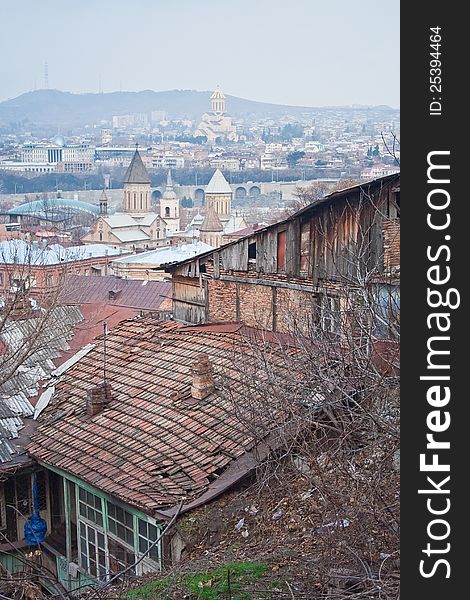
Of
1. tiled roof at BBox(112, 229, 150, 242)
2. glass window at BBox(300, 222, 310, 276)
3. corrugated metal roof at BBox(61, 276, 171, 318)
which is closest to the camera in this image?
glass window at BBox(300, 222, 310, 276)

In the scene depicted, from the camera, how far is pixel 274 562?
7629 millimetres

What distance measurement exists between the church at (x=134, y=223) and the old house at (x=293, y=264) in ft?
219

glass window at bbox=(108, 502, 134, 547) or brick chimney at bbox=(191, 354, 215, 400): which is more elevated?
brick chimney at bbox=(191, 354, 215, 400)

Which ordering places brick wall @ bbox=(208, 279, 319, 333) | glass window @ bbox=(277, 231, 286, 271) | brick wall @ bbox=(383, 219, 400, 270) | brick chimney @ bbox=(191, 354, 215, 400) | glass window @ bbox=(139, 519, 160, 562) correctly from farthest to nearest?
glass window @ bbox=(277, 231, 286, 271)
brick wall @ bbox=(208, 279, 319, 333)
brick wall @ bbox=(383, 219, 400, 270)
brick chimney @ bbox=(191, 354, 215, 400)
glass window @ bbox=(139, 519, 160, 562)

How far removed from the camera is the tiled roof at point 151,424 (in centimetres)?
997

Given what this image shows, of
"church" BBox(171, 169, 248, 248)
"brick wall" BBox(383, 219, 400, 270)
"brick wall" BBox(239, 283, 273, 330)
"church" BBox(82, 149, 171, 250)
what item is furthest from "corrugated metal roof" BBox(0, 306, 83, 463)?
"church" BBox(82, 149, 171, 250)

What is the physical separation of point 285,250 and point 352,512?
27.2ft

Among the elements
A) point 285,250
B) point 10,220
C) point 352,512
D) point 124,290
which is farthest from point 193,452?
point 10,220

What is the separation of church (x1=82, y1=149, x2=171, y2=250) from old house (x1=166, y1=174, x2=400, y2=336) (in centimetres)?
6665

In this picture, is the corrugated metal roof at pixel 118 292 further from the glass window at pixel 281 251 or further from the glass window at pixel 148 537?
the glass window at pixel 148 537

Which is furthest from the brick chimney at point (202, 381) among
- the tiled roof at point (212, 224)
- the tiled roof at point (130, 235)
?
the tiled roof at point (130, 235)

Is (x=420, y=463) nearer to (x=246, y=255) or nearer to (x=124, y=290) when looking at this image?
(x=246, y=255)

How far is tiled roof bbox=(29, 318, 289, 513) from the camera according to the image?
9.97m

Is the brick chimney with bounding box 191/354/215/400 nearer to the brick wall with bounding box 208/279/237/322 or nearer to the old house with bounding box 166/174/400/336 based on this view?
the old house with bounding box 166/174/400/336
